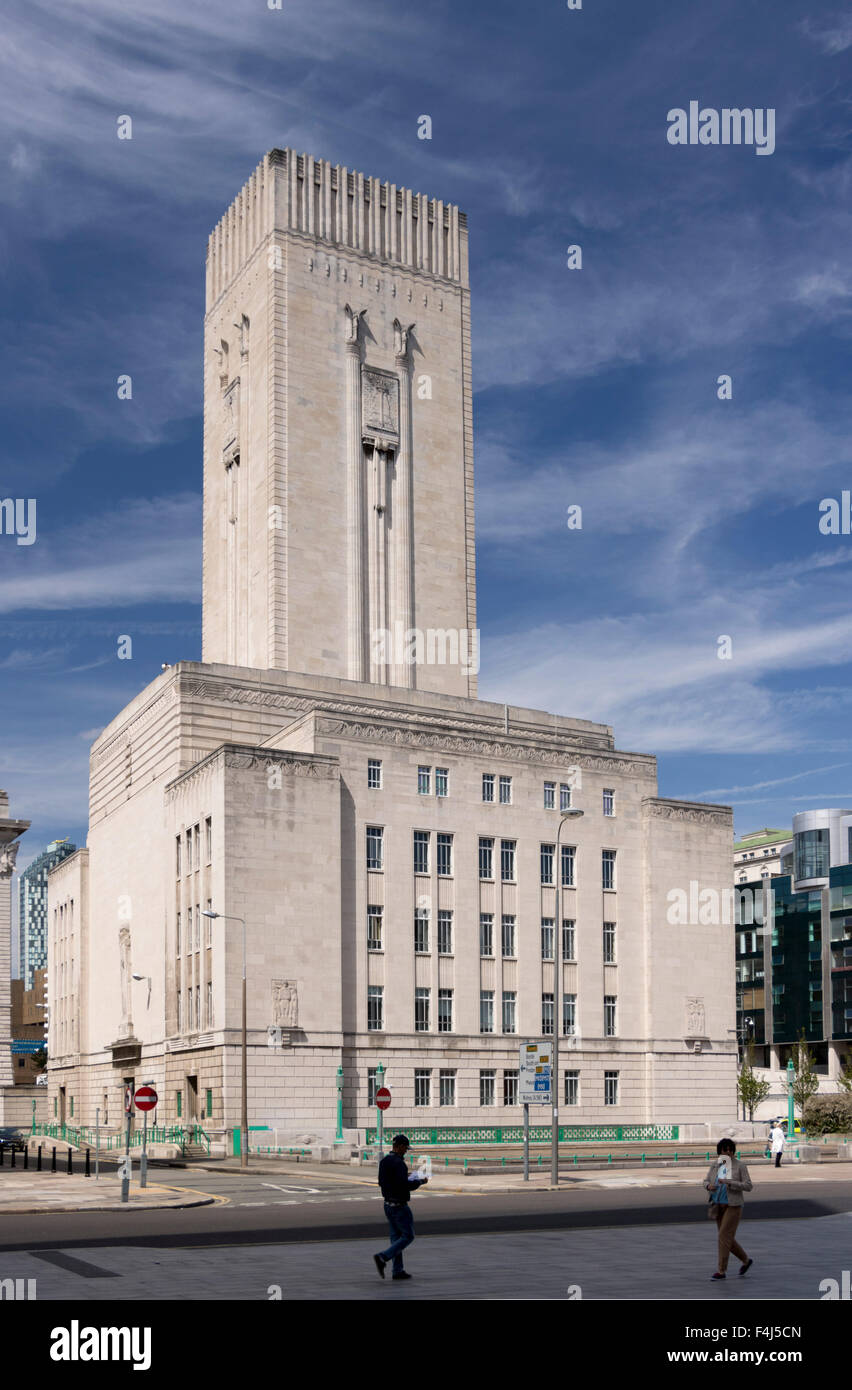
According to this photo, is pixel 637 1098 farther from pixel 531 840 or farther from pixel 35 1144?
pixel 35 1144

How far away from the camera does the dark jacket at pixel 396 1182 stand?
19.2 m

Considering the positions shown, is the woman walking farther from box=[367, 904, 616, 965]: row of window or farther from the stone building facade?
box=[367, 904, 616, 965]: row of window

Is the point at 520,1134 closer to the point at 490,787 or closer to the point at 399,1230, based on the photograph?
the point at 490,787

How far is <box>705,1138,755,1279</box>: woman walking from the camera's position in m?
19.1

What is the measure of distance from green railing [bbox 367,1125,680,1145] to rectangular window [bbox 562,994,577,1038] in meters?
8.30

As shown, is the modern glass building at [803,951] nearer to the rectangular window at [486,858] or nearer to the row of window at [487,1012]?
the row of window at [487,1012]

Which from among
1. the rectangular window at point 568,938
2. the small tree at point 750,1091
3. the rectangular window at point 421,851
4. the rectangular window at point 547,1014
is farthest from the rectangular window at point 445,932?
the small tree at point 750,1091

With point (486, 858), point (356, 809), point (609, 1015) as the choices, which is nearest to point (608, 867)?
point (609, 1015)

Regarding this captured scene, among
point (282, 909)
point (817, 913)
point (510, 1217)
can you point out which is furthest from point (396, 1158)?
point (817, 913)

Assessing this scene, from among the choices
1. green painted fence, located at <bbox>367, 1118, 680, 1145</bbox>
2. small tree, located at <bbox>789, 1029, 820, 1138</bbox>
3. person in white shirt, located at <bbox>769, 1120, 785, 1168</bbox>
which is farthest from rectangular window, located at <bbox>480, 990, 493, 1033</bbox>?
small tree, located at <bbox>789, 1029, 820, 1138</bbox>

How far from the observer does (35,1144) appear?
3110 inches

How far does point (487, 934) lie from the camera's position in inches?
3059

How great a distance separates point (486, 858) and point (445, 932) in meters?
4.61

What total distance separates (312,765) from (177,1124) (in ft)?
59.5
